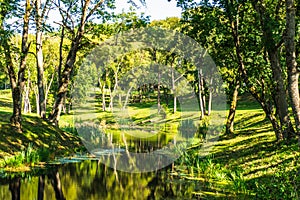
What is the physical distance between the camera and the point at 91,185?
14.0 metres

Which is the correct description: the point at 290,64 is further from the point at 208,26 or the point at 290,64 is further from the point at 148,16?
the point at 148,16

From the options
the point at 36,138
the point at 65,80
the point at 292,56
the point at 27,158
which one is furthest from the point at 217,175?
the point at 65,80

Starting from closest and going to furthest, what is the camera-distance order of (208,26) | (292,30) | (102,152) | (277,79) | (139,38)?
(292,30), (277,79), (208,26), (102,152), (139,38)

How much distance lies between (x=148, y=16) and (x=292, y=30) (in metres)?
15.1

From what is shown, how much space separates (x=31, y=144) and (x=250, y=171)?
35.3 feet

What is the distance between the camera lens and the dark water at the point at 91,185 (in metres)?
12.3

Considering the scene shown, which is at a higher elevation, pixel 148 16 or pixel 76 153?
pixel 148 16

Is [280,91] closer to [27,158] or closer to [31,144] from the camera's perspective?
[27,158]

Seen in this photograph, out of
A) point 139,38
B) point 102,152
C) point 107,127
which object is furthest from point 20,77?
point 107,127

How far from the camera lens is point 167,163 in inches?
760

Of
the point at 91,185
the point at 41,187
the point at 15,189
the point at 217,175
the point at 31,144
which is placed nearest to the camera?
the point at 15,189

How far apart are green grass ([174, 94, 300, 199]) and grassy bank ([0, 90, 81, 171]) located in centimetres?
661

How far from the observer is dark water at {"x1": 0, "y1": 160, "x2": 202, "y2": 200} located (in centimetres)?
1231

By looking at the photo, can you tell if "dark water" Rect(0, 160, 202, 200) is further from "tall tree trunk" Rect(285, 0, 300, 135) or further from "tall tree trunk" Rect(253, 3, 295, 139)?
"tall tree trunk" Rect(253, 3, 295, 139)
